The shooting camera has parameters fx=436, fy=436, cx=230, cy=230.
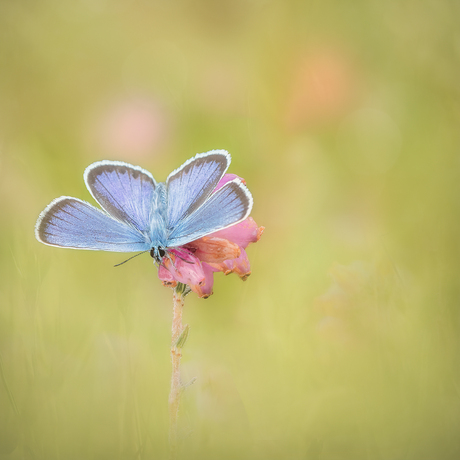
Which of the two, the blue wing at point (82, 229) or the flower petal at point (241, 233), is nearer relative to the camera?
the blue wing at point (82, 229)

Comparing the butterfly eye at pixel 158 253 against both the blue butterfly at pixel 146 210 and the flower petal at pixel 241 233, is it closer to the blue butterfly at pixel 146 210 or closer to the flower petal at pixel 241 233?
the blue butterfly at pixel 146 210

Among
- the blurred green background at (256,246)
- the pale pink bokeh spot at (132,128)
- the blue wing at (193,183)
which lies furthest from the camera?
the pale pink bokeh spot at (132,128)

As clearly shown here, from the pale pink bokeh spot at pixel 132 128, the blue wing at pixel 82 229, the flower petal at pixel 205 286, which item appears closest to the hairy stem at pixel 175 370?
the flower petal at pixel 205 286

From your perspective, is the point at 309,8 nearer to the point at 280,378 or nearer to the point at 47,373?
the point at 280,378

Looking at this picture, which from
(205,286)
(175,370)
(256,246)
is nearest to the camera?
(175,370)

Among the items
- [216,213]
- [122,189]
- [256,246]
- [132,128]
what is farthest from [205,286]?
[132,128]

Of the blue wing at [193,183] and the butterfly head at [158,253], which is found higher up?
the blue wing at [193,183]

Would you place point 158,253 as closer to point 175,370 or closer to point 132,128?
point 175,370

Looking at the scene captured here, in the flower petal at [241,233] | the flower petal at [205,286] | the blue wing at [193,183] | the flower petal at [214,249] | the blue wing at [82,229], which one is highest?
the blue wing at [193,183]
